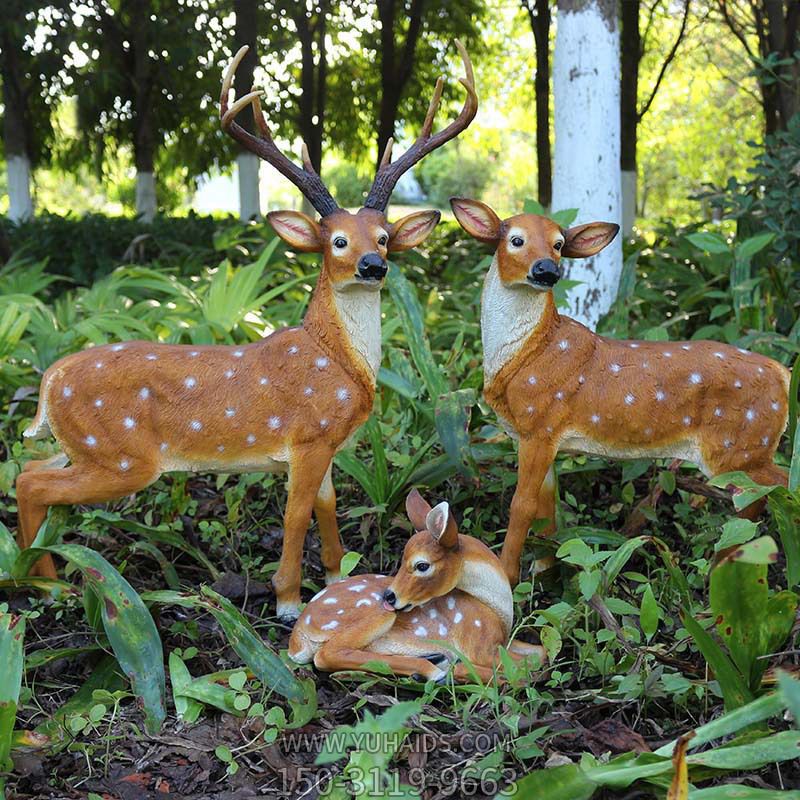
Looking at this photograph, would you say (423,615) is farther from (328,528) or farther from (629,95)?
(629,95)

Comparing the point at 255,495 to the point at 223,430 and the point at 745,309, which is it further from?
the point at 745,309

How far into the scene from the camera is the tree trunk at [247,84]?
1020 centimetres

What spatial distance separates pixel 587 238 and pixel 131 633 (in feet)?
5.98

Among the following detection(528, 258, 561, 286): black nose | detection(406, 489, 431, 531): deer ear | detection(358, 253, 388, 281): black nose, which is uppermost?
detection(358, 253, 388, 281): black nose

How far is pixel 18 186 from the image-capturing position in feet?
43.1

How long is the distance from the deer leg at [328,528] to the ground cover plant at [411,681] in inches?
7.1

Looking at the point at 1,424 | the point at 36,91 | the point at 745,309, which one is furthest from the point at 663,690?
the point at 36,91

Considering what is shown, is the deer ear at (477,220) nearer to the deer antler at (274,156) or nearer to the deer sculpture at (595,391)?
the deer sculpture at (595,391)

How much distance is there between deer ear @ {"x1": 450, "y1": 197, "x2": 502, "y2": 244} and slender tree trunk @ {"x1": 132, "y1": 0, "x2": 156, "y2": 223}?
34.6 ft

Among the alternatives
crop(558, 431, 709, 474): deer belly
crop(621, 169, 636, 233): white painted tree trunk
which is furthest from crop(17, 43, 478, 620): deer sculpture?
crop(621, 169, 636, 233): white painted tree trunk

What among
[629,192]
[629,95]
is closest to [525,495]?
[629,95]

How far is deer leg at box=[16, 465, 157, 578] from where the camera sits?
2.98 m

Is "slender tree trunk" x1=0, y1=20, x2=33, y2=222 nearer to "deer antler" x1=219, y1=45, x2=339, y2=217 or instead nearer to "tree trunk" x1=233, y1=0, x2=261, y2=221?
"tree trunk" x1=233, y1=0, x2=261, y2=221

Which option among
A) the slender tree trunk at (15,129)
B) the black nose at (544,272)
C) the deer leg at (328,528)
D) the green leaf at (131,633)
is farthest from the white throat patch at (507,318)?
the slender tree trunk at (15,129)
